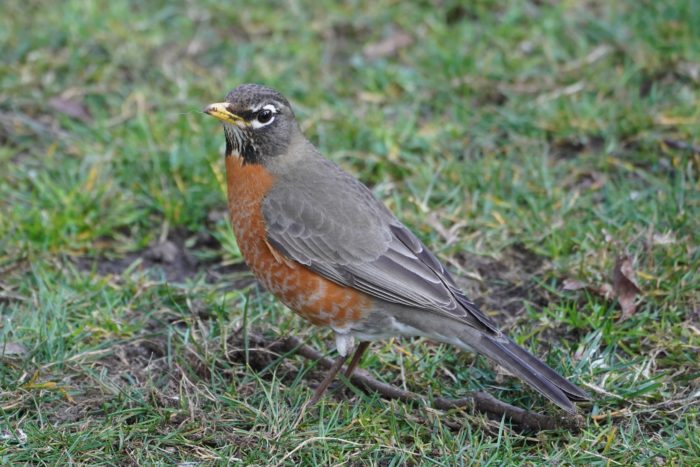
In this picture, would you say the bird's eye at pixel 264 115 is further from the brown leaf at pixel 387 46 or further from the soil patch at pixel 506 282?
the brown leaf at pixel 387 46

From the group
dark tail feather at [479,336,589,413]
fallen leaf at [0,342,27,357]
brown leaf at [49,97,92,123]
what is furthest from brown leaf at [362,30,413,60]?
fallen leaf at [0,342,27,357]

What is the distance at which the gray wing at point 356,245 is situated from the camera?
495cm

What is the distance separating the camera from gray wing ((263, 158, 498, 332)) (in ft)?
16.3

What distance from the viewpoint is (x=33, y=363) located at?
4984 mm

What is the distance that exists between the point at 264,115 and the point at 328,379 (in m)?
1.44

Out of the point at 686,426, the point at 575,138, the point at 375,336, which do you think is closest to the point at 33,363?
the point at 375,336

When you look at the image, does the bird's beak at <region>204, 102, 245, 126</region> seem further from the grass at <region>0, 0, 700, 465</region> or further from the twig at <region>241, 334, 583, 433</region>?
the twig at <region>241, 334, 583, 433</region>

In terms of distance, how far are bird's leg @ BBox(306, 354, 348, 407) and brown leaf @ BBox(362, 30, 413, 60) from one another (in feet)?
12.2

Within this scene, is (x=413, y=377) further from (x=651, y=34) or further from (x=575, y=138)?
(x=651, y=34)

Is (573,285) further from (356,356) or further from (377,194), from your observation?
(377,194)

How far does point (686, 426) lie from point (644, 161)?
8.73ft

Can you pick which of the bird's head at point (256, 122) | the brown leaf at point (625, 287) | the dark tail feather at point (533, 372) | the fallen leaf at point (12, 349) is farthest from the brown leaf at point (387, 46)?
the fallen leaf at point (12, 349)

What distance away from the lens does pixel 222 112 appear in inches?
204

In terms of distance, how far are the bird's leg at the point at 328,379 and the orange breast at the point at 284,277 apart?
186mm
